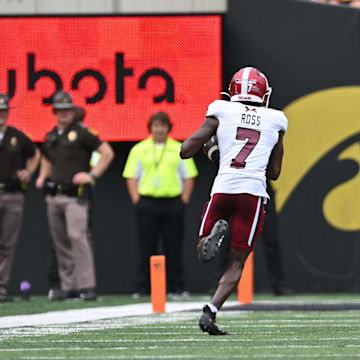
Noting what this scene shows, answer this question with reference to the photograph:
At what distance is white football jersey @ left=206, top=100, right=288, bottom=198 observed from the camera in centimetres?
843

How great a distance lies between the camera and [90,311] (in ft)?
37.6

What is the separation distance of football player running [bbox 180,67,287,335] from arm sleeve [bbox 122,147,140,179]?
634cm

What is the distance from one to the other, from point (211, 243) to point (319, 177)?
773 cm

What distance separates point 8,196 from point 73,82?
2276mm

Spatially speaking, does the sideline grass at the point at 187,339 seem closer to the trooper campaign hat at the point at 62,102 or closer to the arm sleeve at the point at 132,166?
the trooper campaign hat at the point at 62,102

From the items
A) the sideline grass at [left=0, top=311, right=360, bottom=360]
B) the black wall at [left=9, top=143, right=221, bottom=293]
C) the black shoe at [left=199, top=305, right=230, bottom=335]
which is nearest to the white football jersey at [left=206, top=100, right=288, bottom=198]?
the black shoe at [left=199, top=305, right=230, bottom=335]

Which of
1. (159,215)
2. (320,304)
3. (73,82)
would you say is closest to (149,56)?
(73,82)

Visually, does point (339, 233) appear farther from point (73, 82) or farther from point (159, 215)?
point (73, 82)

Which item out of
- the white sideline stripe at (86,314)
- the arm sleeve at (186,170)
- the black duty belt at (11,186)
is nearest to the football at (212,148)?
the white sideline stripe at (86,314)

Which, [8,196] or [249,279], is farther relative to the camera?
[8,196]

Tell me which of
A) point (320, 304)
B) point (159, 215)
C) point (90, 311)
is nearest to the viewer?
point (90, 311)

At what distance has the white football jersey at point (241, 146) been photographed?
8430 mm

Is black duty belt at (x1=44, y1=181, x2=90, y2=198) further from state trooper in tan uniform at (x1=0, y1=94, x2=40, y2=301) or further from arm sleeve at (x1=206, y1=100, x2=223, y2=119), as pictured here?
arm sleeve at (x1=206, y1=100, x2=223, y2=119)

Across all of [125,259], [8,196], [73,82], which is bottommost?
[125,259]
